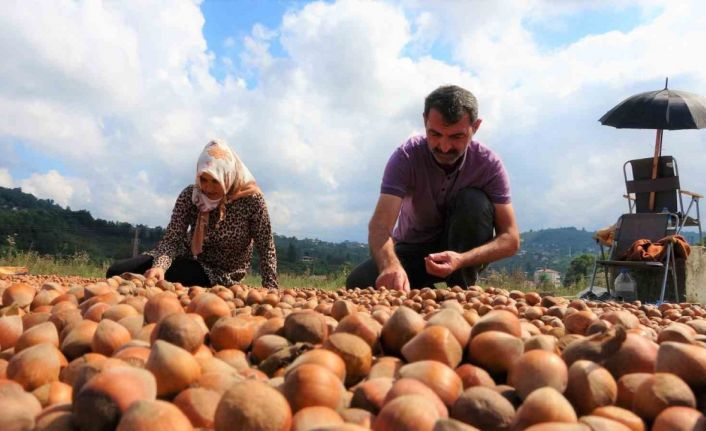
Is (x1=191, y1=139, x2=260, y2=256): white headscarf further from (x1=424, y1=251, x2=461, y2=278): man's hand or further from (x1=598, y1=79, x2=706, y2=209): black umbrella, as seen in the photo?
(x1=598, y1=79, x2=706, y2=209): black umbrella

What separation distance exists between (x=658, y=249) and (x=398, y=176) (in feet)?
13.3

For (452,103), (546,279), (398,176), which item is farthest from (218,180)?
(546,279)

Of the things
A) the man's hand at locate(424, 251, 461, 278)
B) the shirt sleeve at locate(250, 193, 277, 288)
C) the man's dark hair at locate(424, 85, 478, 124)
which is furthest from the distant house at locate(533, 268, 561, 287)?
the man's hand at locate(424, 251, 461, 278)

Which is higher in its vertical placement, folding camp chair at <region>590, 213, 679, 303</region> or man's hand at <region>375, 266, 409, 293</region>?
folding camp chair at <region>590, 213, 679, 303</region>

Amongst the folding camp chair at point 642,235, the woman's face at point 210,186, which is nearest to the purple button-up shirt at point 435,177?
the woman's face at point 210,186

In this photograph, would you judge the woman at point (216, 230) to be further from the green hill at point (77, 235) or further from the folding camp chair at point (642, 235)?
the green hill at point (77, 235)

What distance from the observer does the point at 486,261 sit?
3.99 meters

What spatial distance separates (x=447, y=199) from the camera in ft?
13.9

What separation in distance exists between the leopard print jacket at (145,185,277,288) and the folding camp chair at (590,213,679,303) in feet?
13.3

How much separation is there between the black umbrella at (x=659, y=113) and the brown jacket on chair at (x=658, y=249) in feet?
3.76

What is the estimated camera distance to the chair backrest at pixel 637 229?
277 inches

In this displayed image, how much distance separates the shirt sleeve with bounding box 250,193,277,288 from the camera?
464cm

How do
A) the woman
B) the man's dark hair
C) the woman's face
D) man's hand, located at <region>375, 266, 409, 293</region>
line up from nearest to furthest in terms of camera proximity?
man's hand, located at <region>375, 266, 409, 293</region> < the man's dark hair < the woman's face < the woman

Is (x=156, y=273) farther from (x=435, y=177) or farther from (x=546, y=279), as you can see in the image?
(x=546, y=279)
